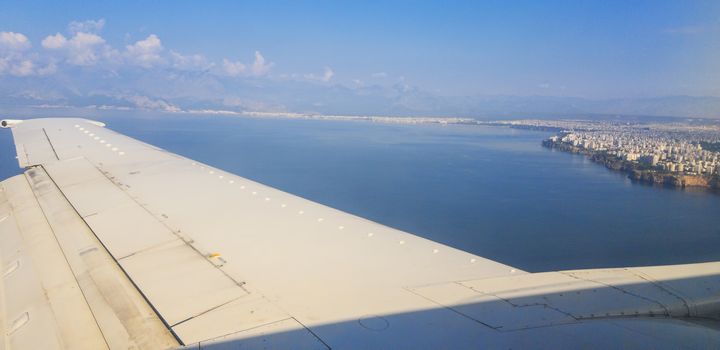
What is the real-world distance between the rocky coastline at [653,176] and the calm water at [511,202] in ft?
2.19

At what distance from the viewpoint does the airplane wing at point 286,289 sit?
1.85m

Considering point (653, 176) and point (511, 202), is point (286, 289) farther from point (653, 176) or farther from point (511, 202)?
point (653, 176)

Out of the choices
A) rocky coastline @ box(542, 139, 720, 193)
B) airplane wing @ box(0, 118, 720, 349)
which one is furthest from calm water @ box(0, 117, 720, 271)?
airplane wing @ box(0, 118, 720, 349)

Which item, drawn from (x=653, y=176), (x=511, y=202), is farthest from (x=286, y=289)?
(x=653, y=176)

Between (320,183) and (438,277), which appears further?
(320,183)

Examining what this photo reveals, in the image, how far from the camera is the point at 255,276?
8.06ft

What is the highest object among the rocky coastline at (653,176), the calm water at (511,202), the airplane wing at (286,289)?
the airplane wing at (286,289)

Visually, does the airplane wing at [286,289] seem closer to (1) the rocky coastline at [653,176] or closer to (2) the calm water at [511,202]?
(2) the calm water at [511,202]

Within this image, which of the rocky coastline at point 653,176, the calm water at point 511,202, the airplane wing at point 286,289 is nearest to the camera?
the airplane wing at point 286,289

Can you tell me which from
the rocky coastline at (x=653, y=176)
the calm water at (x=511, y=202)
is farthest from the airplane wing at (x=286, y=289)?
the rocky coastline at (x=653, y=176)

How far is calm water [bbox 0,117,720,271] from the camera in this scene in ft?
43.9

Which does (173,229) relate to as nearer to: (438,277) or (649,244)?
(438,277)

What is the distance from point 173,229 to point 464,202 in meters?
17.2

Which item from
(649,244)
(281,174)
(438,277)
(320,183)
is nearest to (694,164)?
(649,244)
